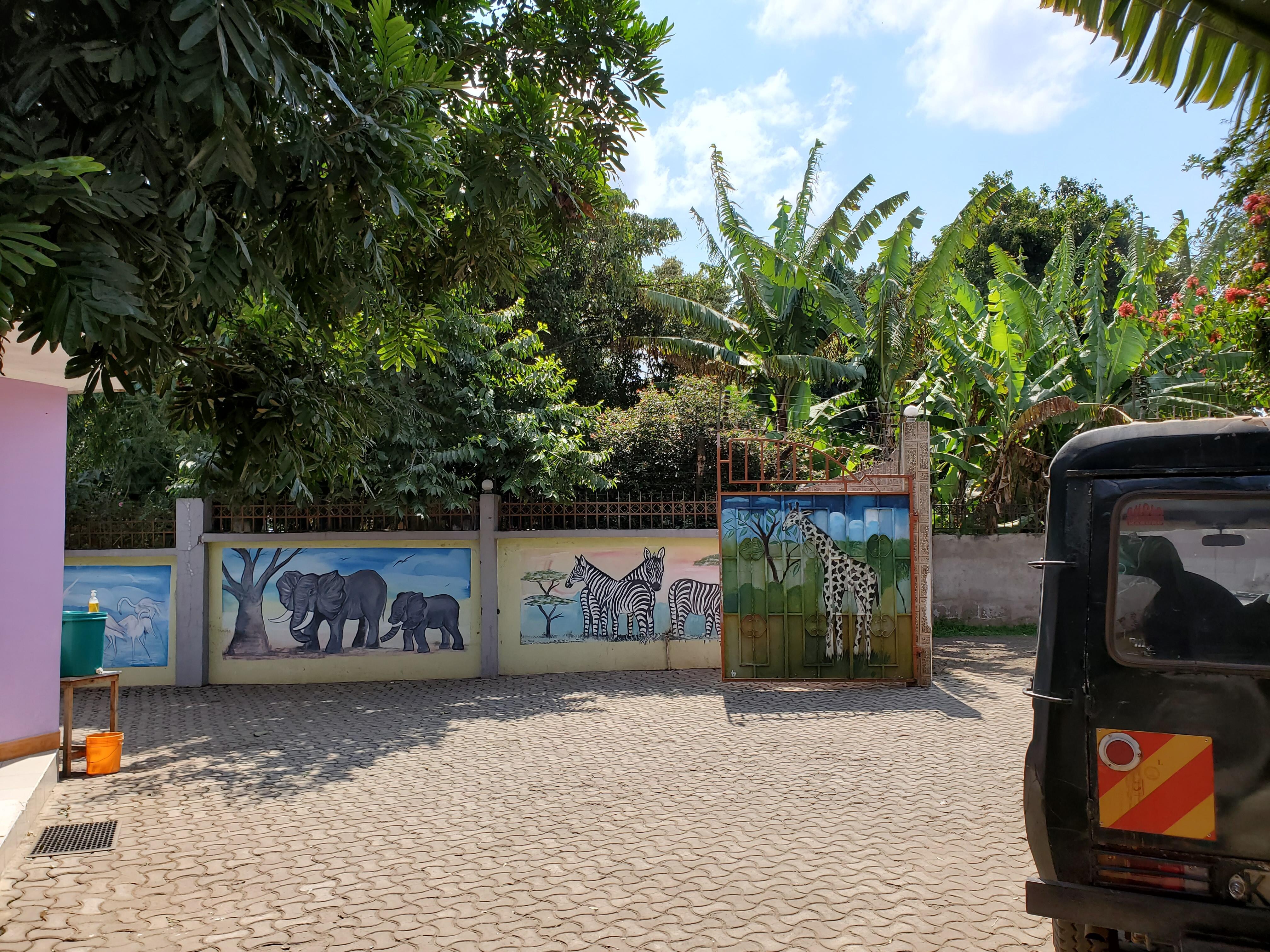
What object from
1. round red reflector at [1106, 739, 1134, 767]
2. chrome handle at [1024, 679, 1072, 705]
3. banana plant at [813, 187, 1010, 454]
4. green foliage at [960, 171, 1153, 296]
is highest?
green foliage at [960, 171, 1153, 296]

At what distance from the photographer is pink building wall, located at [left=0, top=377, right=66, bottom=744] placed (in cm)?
735

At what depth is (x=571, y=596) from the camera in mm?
12234

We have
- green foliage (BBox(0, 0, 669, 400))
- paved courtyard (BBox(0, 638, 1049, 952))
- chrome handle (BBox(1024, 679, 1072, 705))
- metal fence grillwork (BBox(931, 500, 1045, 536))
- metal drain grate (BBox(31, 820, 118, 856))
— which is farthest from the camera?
metal fence grillwork (BBox(931, 500, 1045, 536))

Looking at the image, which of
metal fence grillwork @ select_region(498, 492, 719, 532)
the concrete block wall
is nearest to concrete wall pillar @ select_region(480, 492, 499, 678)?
metal fence grillwork @ select_region(498, 492, 719, 532)

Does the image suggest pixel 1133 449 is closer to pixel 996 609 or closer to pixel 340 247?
pixel 340 247

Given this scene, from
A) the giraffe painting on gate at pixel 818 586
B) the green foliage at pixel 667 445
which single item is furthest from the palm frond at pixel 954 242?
the giraffe painting on gate at pixel 818 586

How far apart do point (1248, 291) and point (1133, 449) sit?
17.4 ft

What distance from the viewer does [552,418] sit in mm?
12562

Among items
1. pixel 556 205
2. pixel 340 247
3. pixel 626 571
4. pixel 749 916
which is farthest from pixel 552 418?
pixel 749 916

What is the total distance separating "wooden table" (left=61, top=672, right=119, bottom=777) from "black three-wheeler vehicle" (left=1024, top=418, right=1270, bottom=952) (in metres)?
7.06

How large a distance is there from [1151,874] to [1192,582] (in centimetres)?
102

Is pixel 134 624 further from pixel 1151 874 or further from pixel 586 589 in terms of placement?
pixel 1151 874

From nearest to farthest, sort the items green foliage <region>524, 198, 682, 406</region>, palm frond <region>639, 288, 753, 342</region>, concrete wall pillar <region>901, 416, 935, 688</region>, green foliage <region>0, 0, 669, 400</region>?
green foliage <region>0, 0, 669, 400</region>
concrete wall pillar <region>901, 416, 935, 688</region>
palm frond <region>639, 288, 753, 342</region>
green foliage <region>524, 198, 682, 406</region>

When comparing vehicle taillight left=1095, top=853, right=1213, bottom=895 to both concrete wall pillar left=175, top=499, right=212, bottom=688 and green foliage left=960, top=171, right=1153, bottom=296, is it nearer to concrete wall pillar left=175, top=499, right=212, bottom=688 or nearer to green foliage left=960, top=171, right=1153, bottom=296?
concrete wall pillar left=175, top=499, right=212, bottom=688
